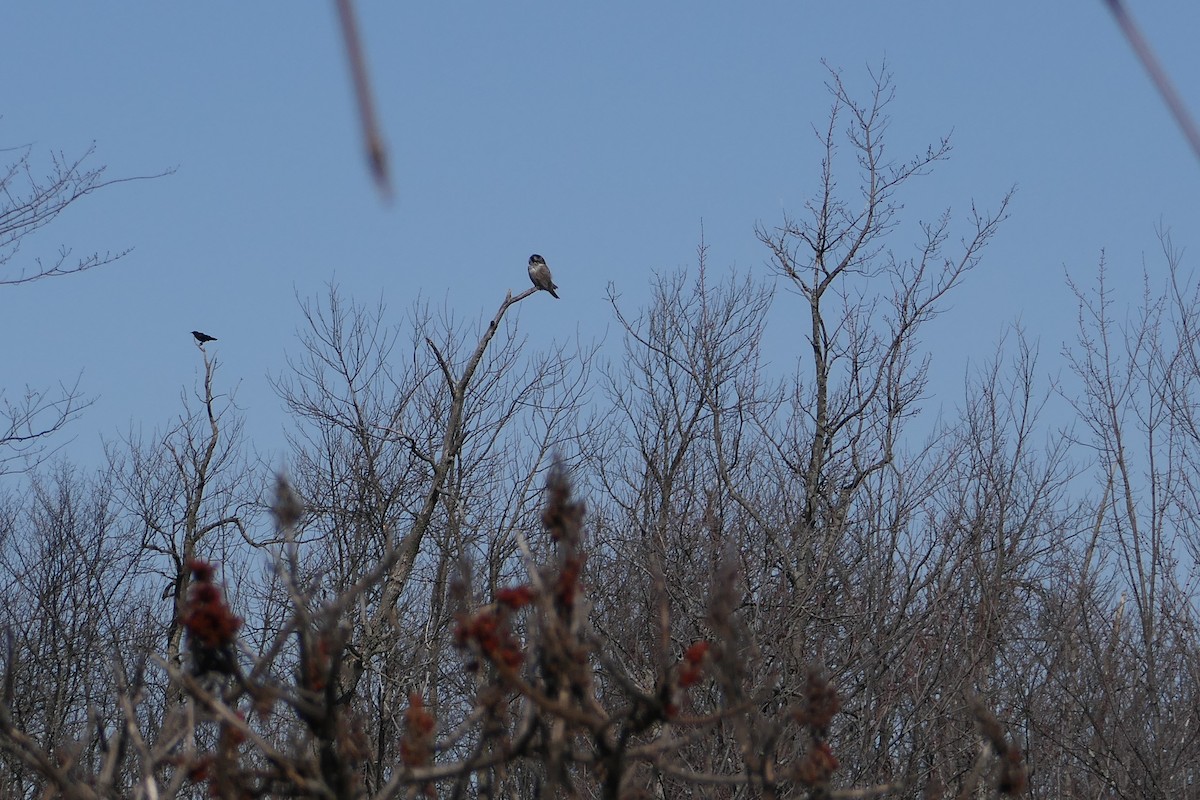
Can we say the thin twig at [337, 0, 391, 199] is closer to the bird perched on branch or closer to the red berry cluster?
the red berry cluster

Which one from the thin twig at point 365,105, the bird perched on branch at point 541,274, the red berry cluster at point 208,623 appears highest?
the bird perched on branch at point 541,274

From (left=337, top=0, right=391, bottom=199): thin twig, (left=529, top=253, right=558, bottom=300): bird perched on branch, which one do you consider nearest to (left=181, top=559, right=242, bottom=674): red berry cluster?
(left=337, top=0, right=391, bottom=199): thin twig

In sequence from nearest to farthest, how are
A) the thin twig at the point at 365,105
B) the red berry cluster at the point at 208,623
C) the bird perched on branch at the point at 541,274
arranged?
the thin twig at the point at 365,105 < the red berry cluster at the point at 208,623 < the bird perched on branch at the point at 541,274

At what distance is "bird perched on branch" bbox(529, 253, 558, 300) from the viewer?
746 inches

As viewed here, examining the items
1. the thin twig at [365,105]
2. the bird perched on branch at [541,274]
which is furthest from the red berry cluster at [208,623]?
the bird perched on branch at [541,274]

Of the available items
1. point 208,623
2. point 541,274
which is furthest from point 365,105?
point 541,274

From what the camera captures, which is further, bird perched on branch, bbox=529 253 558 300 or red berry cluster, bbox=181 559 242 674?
bird perched on branch, bbox=529 253 558 300

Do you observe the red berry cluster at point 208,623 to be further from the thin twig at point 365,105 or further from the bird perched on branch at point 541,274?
the bird perched on branch at point 541,274

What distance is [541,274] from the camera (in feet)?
62.5

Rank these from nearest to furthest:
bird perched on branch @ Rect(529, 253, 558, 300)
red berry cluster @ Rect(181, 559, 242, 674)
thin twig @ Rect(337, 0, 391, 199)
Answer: thin twig @ Rect(337, 0, 391, 199)
red berry cluster @ Rect(181, 559, 242, 674)
bird perched on branch @ Rect(529, 253, 558, 300)

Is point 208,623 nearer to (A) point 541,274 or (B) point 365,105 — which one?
(B) point 365,105

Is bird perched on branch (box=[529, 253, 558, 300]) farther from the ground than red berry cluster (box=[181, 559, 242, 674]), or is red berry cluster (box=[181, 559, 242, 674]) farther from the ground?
bird perched on branch (box=[529, 253, 558, 300])

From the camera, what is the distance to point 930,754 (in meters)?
11.1

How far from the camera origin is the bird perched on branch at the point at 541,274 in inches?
746
